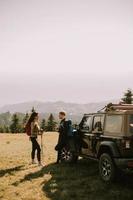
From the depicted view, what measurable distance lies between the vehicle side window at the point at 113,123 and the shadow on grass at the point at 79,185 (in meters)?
1.61

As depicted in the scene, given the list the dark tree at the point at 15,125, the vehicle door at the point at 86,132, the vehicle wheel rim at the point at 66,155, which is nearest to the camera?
the vehicle door at the point at 86,132

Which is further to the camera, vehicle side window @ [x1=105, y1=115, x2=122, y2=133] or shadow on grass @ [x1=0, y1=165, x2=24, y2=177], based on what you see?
shadow on grass @ [x1=0, y1=165, x2=24, y2=177]

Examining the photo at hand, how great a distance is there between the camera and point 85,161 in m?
16.3

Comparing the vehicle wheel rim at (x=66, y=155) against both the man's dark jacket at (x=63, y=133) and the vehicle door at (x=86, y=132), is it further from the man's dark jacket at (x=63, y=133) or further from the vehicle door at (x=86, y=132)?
the vehicle door at (x=86, y=132)

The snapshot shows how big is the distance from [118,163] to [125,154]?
1.08 ft

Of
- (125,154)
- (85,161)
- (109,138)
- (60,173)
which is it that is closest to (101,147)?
(109,138)

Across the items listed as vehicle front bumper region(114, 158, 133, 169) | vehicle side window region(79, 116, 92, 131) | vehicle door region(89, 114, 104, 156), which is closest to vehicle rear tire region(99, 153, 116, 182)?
vehicle front bumper region(114, 158, 133, 169)

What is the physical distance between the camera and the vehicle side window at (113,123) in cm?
1142

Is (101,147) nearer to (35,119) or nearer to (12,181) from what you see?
(12,181)

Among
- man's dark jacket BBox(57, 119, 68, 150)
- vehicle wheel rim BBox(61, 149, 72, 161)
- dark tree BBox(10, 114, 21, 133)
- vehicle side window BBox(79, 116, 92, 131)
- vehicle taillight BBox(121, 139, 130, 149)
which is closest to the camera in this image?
vehicle taillight BBox(121, 139, 130, 149)

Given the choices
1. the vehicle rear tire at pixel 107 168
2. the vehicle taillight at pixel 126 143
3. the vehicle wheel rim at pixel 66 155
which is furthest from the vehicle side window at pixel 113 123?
the vehicle wheel rim at pixel 66 155

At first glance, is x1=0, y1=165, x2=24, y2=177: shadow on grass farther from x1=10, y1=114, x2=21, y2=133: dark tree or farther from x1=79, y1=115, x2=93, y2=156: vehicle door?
x1=10, y1=114, x2=21, y2=133: dark tree

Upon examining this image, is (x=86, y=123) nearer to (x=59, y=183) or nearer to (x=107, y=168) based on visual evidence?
(x=107, y=168)

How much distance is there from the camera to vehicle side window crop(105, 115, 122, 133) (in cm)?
1142
